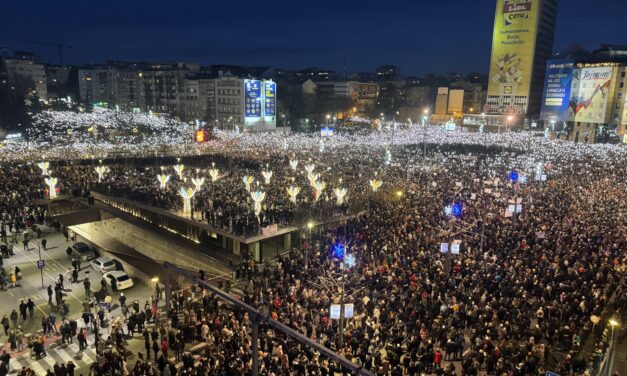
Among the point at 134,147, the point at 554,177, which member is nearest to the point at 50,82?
the point at 134,147

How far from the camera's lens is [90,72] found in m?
115

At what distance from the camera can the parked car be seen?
78.4 ft

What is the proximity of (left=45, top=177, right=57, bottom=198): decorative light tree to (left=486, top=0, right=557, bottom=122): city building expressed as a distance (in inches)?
3513

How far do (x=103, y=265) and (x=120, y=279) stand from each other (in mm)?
2178

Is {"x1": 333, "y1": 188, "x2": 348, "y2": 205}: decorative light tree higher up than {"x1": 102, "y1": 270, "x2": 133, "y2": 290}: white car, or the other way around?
{"x1": 333, "y1": 188, "x2": 348, "y2": 205}: decorative light tree

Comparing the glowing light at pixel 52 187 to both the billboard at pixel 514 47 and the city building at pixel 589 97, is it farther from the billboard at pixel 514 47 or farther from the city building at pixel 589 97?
the billboard at pixel 514 47

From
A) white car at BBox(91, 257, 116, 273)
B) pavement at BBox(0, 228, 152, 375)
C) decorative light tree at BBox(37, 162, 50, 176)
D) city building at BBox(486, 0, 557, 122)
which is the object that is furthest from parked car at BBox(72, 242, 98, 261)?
city building at BBox(486, 0, 557, 122)

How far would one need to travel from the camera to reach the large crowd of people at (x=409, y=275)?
42.1ft

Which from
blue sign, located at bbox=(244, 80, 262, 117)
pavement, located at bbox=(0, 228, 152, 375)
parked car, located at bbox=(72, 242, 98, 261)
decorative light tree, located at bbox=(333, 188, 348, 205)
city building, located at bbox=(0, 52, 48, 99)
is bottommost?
pavement, located at bbox=(0, 228, 152, 375)

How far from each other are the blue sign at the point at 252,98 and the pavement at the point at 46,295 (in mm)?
59740

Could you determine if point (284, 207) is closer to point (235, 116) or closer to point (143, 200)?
point (143, 200)

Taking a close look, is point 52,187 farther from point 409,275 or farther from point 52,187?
point 409,275

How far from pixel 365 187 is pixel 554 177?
15864 millimetres

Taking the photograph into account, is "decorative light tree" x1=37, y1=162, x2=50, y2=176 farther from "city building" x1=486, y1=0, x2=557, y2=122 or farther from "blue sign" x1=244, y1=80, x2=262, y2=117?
"city building" x1=486, y1=0, x2=557, y2=122
